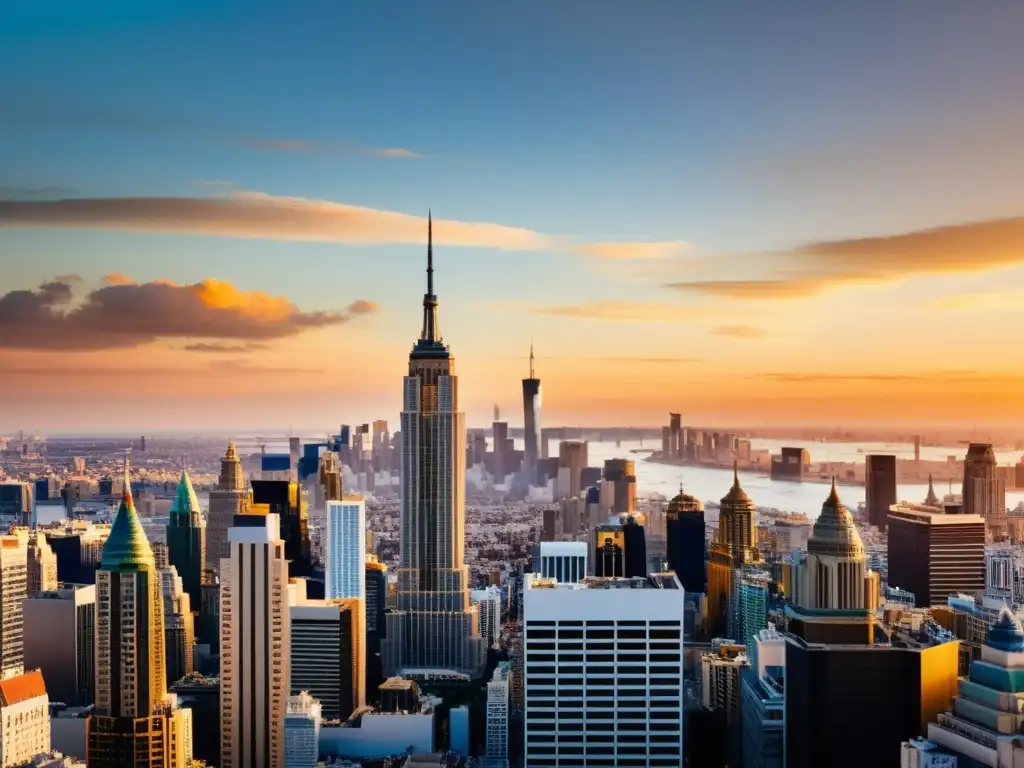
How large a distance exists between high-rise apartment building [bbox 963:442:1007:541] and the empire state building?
5.89 metres

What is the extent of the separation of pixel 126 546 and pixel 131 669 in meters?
0.87

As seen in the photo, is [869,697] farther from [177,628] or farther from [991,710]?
[177,628]

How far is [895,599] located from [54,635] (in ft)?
23.1

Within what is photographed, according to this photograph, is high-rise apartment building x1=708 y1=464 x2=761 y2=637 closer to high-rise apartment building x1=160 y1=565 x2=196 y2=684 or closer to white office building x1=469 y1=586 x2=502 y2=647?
white office building x1=469 y1=586 x2=502 y2=647

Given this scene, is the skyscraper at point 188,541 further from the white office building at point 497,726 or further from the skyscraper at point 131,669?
the white office building at point 497,726

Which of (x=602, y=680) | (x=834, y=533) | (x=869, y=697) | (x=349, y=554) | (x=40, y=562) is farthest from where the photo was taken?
(x=349, y=554)

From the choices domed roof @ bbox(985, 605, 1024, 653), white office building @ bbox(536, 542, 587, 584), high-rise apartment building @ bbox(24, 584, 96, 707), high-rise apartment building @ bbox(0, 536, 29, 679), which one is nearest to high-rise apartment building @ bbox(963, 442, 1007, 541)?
domed roof @ bbox(985, 605, 1024, 653)

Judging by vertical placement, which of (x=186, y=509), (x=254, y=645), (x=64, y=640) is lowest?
(x=254, y=645)

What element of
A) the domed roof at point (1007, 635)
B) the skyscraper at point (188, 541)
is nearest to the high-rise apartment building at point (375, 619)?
the skyscraper at point (188, 541)

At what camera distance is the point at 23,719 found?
8.09 meters

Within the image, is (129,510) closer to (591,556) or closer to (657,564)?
(591,556)

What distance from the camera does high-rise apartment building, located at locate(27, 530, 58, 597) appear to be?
1077 cm

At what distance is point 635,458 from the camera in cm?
1181

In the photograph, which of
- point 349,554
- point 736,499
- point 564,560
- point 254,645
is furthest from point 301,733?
point 736,499
